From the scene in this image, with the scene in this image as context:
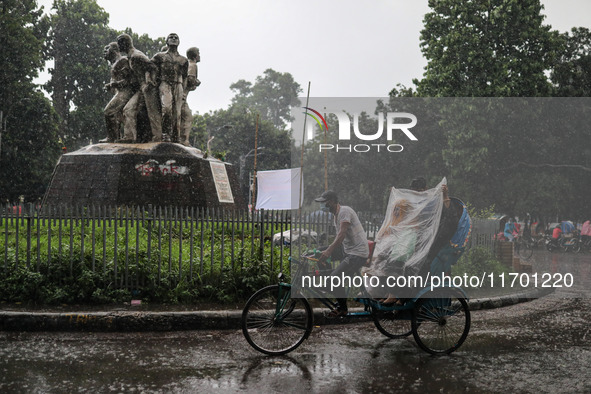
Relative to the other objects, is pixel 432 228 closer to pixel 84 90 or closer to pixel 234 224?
pixel 234 224

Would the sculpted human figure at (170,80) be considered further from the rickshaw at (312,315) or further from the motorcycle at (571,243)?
the motorcycle at (571,243)

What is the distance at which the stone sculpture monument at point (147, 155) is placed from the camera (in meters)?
13.2

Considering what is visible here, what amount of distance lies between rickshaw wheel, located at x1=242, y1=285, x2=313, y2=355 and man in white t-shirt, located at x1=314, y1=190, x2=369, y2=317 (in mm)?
341

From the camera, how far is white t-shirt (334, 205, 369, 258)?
5.63 meters

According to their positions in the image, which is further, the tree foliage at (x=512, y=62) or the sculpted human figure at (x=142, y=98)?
the sculpted human figure at (x=142, y=98)

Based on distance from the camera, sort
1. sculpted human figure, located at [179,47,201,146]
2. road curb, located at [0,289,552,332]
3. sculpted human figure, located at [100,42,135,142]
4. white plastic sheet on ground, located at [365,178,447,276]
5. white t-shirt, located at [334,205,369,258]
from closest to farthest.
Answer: white plastic sheet on ground, located at [365,178,447,276]
white t-shirt, located at [334,205,369,258]
road curb, located at [0,289,552,332]
sculpted human figure, located at [100,42,135,142]
sculpted human figure, located at [179,47,201,146]

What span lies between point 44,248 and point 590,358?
6953mm

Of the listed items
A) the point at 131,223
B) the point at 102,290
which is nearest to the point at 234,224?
the point at 131,223

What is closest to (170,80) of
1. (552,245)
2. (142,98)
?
(142,98)

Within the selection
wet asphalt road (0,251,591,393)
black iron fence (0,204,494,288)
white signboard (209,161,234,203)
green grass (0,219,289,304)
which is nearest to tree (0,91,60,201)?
white signboard (209,161,234,203)

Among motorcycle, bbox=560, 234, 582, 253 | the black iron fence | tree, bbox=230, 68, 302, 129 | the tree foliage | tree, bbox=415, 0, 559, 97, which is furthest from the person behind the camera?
tree, bbox=230, 68, 302, 129

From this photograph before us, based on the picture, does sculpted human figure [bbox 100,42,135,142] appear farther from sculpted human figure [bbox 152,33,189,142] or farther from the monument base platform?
the monument base platform

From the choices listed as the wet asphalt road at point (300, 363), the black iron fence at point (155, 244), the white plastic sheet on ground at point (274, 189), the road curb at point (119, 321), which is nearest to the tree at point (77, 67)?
the white plastic sheet on ground at point (274, 189)

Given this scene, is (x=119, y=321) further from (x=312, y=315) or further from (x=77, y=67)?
(x=77, y=67)
